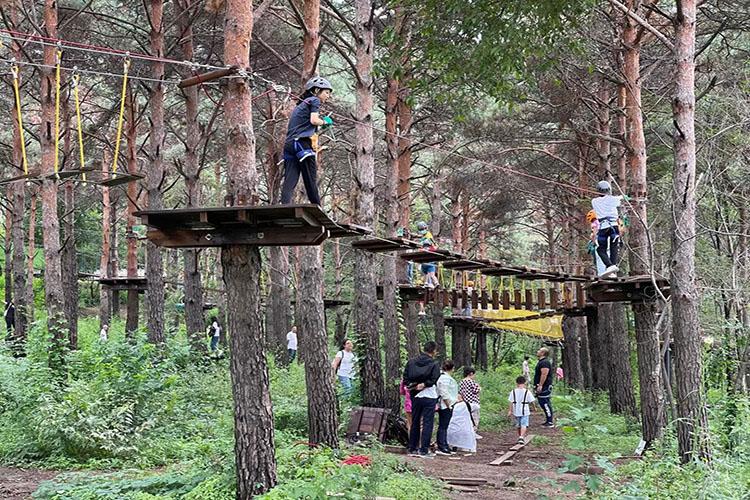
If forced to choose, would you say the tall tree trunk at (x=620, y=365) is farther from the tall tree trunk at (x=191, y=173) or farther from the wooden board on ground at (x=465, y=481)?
the tall tree trunk at (x=191, y=173)

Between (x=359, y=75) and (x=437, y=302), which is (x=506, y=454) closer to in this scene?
(x=437, y=302)

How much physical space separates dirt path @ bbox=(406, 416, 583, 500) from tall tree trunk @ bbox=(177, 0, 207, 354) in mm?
5938

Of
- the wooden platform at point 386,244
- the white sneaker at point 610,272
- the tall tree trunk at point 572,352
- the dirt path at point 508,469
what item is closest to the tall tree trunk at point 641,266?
the white sneaker at point 610,272

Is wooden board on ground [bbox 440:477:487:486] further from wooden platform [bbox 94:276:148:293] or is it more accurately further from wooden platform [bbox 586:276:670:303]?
wooden platform [bbox 94:276:148:293]

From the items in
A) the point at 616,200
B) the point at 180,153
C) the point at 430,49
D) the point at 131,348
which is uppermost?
the point at 180,153

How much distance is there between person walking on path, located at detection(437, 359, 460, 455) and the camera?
10555 mm

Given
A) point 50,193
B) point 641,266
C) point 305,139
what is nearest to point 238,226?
point 305,139

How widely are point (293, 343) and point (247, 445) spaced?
15.3 meters

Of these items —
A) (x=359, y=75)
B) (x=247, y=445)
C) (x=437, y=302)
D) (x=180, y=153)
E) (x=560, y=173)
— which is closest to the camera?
(x=247, y=445)

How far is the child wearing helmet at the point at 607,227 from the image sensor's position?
10258mm

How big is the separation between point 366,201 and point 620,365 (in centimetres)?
665

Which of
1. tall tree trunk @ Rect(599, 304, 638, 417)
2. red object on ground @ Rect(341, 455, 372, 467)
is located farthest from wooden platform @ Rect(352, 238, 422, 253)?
tall tree trunk @ Rect(599, 304, 638, 417)

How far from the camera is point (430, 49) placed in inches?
376

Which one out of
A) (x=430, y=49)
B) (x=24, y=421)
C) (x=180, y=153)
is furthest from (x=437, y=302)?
(x=180, y=153)
